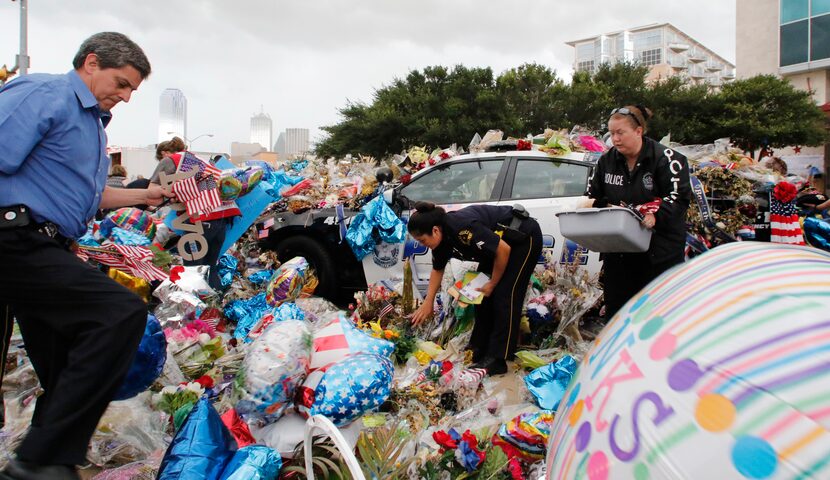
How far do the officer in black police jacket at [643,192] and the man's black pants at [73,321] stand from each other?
8.49 ft

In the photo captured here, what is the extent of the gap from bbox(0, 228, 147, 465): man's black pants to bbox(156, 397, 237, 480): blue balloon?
343 mm

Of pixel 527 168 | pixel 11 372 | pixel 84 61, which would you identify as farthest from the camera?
pixel 527 168

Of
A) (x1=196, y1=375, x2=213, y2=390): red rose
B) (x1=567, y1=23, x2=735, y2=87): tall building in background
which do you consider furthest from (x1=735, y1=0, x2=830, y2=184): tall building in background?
(x1=567, y1=23, x2=735, y2=87): tall building in background

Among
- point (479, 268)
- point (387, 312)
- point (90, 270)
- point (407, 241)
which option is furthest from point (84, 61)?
point (407, 241)

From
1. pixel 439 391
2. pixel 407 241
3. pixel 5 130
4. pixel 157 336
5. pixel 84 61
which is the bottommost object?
pixel 439 391

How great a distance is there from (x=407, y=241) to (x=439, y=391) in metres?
2.14

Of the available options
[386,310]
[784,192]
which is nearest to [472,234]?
[386,310]

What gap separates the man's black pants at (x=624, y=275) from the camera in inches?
136

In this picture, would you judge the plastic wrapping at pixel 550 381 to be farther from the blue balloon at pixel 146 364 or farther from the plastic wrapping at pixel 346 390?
the blue balloon at pixel 146 364

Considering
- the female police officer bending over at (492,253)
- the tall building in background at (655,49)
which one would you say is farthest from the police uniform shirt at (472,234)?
the tall building in background at (655,49)

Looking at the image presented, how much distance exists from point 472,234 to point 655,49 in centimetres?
9581

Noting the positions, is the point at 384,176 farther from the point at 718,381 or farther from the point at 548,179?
the point at 718,381

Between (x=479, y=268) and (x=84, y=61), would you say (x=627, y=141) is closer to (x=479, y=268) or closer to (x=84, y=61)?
(x=479, y=268)

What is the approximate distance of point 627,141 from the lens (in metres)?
3.36
